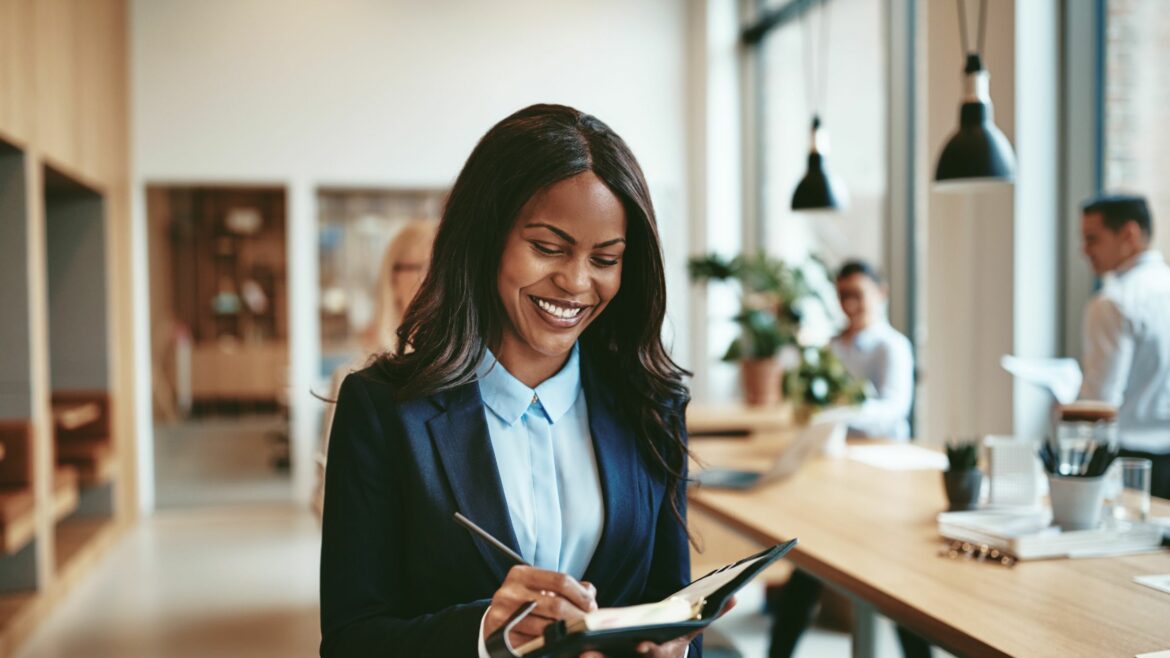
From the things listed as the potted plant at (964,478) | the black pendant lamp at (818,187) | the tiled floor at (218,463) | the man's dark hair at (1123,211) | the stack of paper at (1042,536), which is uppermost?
the black pendant lamp at (818,187)

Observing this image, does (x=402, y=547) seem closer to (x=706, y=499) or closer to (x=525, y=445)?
(x=525, y=445)

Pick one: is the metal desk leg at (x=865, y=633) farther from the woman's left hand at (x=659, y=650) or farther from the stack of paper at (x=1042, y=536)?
the woman's left hand at (x=659, y=650)

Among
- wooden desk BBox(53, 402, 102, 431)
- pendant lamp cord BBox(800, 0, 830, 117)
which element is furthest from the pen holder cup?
wooden desk BBox(53, 402, 102, 431)

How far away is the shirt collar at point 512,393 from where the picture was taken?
1.52 metres

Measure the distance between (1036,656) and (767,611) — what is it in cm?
340

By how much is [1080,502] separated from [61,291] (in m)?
6.06

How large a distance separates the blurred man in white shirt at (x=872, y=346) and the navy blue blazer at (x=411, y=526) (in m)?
3.39

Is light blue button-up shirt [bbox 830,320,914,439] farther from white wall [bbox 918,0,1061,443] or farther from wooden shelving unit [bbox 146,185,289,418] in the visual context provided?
wooden shelving unit [bbox 146,185,289,418]

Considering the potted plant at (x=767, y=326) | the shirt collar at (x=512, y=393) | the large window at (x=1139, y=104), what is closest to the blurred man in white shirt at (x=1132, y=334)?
the large window at (x=1139, y=104)

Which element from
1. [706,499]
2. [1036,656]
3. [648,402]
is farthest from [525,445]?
[706,499]

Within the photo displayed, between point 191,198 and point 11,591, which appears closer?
point 11,591

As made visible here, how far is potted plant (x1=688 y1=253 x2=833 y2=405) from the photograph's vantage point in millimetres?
5914

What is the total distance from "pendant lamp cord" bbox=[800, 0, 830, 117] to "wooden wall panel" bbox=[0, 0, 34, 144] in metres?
4.49

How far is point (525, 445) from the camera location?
60.2 inches
